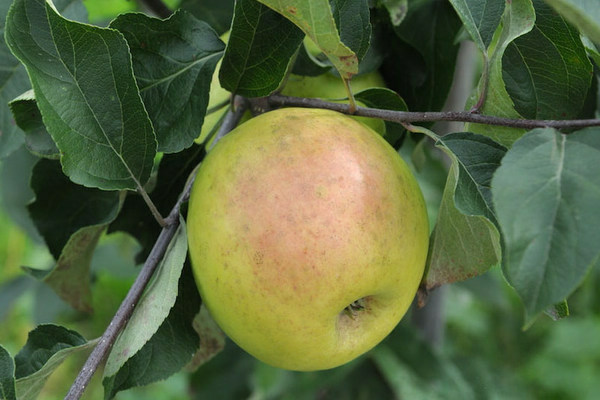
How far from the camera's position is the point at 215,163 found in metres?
0.67

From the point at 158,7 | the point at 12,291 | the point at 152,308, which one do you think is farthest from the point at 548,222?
the point at 12,291

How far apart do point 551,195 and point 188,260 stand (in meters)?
0.36

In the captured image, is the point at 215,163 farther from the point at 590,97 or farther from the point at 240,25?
the point at 590,97

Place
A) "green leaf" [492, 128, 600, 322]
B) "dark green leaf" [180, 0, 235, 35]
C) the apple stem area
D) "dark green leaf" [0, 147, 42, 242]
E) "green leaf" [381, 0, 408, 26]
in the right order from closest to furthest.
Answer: "green leaf" [492, 128, 600, 322] < the apple stem area < "green leaf" [381, 0, 408, 26] < "dark green leaf" [180, 0, 235, 35] < "dark green leaf" [0, 147, 42, 242]

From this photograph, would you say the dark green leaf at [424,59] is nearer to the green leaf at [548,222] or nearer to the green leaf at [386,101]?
the green leaf at [386,101]

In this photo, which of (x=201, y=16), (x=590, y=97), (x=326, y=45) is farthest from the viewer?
(x=201, y=16)

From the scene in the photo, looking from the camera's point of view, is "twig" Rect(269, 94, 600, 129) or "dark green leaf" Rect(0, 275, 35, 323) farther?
"dark green leaf" Rect(0, 275, 35, 323)

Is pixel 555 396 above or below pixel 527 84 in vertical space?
below

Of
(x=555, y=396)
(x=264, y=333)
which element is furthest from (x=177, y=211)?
(x=555, y=396)

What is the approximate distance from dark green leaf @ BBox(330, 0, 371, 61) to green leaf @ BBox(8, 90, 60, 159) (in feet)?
1.00

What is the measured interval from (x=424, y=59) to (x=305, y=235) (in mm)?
371

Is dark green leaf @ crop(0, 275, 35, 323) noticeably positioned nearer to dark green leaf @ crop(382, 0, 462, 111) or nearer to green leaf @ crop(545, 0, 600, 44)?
dark green leaf @ crop(382, 0, 462, 111)

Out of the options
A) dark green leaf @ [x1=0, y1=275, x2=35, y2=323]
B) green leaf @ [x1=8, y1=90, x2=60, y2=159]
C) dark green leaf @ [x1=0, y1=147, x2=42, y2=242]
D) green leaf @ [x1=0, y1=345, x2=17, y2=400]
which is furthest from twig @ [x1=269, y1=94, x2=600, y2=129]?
dark green leaf @ [x1=0, y1=275, x2=35, y2=323]

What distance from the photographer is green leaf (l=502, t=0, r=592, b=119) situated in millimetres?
691
